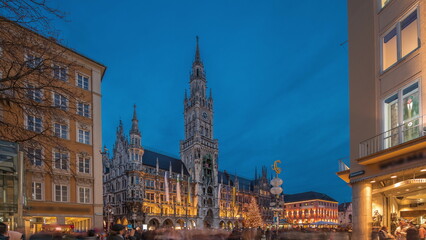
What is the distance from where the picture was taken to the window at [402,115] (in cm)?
1266

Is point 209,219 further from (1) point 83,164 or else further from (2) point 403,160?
(2) point 403,160

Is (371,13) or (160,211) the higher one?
(371,13)

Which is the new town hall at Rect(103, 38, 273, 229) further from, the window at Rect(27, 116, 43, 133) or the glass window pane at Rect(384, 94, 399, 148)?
the glass window pane at Rect(384, 94, 399, 148)

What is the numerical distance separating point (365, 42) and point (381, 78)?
2.40 meters

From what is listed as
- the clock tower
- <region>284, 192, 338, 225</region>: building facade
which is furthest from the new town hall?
<region>284, 192, 338, 225</region>: building facade

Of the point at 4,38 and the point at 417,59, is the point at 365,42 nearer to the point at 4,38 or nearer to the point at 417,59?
the point at 417,59

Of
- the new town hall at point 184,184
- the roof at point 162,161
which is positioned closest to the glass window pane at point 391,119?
the new town hall at point 184,184

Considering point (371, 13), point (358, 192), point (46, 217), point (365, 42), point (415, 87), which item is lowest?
point (46, 217)

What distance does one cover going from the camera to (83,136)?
30.4 meters

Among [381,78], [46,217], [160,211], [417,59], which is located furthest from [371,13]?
[160,211]

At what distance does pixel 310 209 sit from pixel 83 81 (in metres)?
122

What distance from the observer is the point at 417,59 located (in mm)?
12742

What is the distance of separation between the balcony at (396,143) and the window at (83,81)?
24137mm

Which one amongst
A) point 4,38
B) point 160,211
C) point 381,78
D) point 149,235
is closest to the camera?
point 4,38
